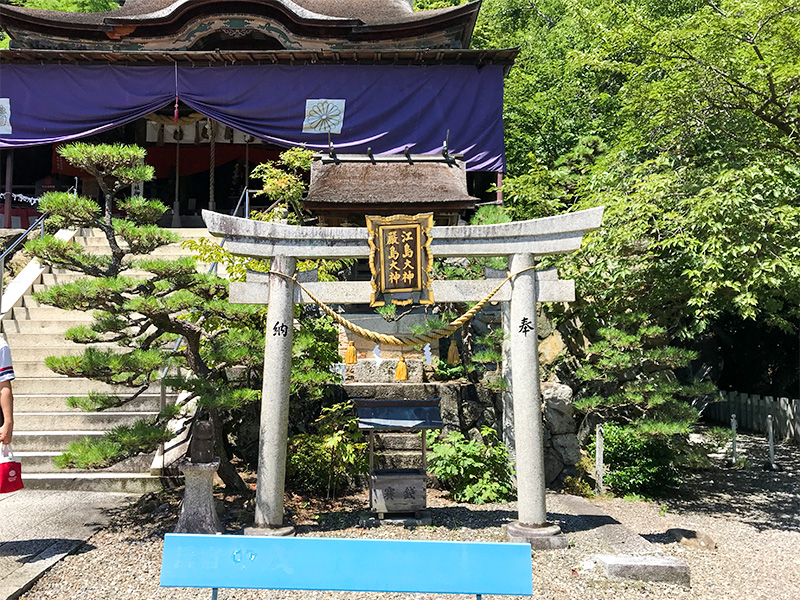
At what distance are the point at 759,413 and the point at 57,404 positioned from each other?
1602 centimetres

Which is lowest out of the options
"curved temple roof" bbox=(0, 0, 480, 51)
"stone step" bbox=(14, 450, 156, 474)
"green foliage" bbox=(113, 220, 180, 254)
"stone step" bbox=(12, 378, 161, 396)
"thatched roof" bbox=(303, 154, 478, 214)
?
"stone step" bbox=(14, 450, 156, 474)

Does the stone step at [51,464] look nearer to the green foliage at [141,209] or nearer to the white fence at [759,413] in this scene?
the green foliage at [141,209]

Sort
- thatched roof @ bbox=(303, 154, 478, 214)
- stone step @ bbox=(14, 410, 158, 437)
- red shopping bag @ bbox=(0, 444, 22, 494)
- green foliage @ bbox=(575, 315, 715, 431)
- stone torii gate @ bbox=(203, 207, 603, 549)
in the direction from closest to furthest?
red shopping bag @ bbox=(0, 444, 22, 494)
stone torii gate @ bbox=(203, 207, 603, 549)
stone step @ bbox=(14, 410, 158, 437)
green foliage @ bbox=(575, 315, 715, 431)
thatched roof @ bbox=(303, 154, 478, 214)

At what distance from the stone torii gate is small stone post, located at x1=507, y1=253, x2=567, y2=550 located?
1 centimetres

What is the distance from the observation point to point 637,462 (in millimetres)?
9984

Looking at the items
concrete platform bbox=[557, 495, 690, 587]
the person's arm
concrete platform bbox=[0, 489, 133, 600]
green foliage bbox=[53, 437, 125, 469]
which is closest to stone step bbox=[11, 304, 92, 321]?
concrete platform bbox=[0, 489, 133, 600]

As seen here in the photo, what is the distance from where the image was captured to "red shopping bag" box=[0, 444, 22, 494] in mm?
5203

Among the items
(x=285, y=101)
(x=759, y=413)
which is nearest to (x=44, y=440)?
(x=285, y=101)

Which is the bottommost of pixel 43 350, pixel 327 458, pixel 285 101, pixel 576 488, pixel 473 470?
pixel 576 488

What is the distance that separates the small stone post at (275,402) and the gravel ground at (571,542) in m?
0.49

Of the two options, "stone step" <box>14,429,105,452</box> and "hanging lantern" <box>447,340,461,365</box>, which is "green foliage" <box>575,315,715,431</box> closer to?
"hanging lantern" <box>447,340,461,365</box>

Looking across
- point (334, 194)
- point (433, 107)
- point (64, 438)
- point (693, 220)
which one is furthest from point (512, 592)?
point (433, 107)

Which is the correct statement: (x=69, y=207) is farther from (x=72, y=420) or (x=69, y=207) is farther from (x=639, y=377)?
(x=639, y=377)

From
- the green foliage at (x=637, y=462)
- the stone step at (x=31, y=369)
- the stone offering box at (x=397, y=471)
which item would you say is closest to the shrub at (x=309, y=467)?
the stone offering box at (x=397, y=471)
